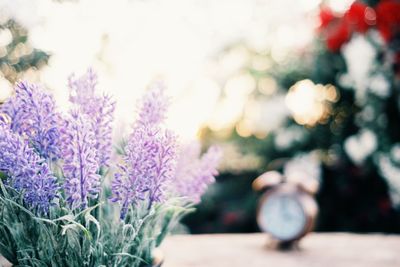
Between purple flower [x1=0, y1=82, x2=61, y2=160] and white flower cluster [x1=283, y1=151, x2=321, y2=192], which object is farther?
white flower cluster [x1=283, y1=151, x2=321, y2=192]

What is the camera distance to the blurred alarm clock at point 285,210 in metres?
1.76

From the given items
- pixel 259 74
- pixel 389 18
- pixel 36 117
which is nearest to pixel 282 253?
pixel 36 117

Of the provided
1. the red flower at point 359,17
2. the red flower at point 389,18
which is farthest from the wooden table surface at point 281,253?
the red flower at point 359,17

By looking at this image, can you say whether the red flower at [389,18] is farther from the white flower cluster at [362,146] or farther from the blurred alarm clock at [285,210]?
the blurred alarm clock at [285,210]

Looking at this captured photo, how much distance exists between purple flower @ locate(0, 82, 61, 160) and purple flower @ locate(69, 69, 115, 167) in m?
0.06

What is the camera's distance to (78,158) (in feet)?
2.53

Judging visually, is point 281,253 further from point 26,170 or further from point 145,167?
point 26,170

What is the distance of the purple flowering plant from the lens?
30.8 inches

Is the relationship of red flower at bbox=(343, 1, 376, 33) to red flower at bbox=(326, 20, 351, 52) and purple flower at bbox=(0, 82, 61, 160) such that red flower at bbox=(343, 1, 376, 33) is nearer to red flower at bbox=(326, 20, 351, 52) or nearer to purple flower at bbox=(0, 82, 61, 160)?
red flower at bbox=(326, 20, 351, 52)

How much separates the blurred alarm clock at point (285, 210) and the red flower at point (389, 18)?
1.66m

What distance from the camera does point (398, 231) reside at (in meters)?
3.36

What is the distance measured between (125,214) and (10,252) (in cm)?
24

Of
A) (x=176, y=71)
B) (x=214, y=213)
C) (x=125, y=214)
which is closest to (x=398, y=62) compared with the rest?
(x=176, y=71)

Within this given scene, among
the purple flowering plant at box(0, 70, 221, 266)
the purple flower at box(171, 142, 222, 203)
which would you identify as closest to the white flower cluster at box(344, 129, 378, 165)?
the purple flower at box(171, 142, 222, 203)
